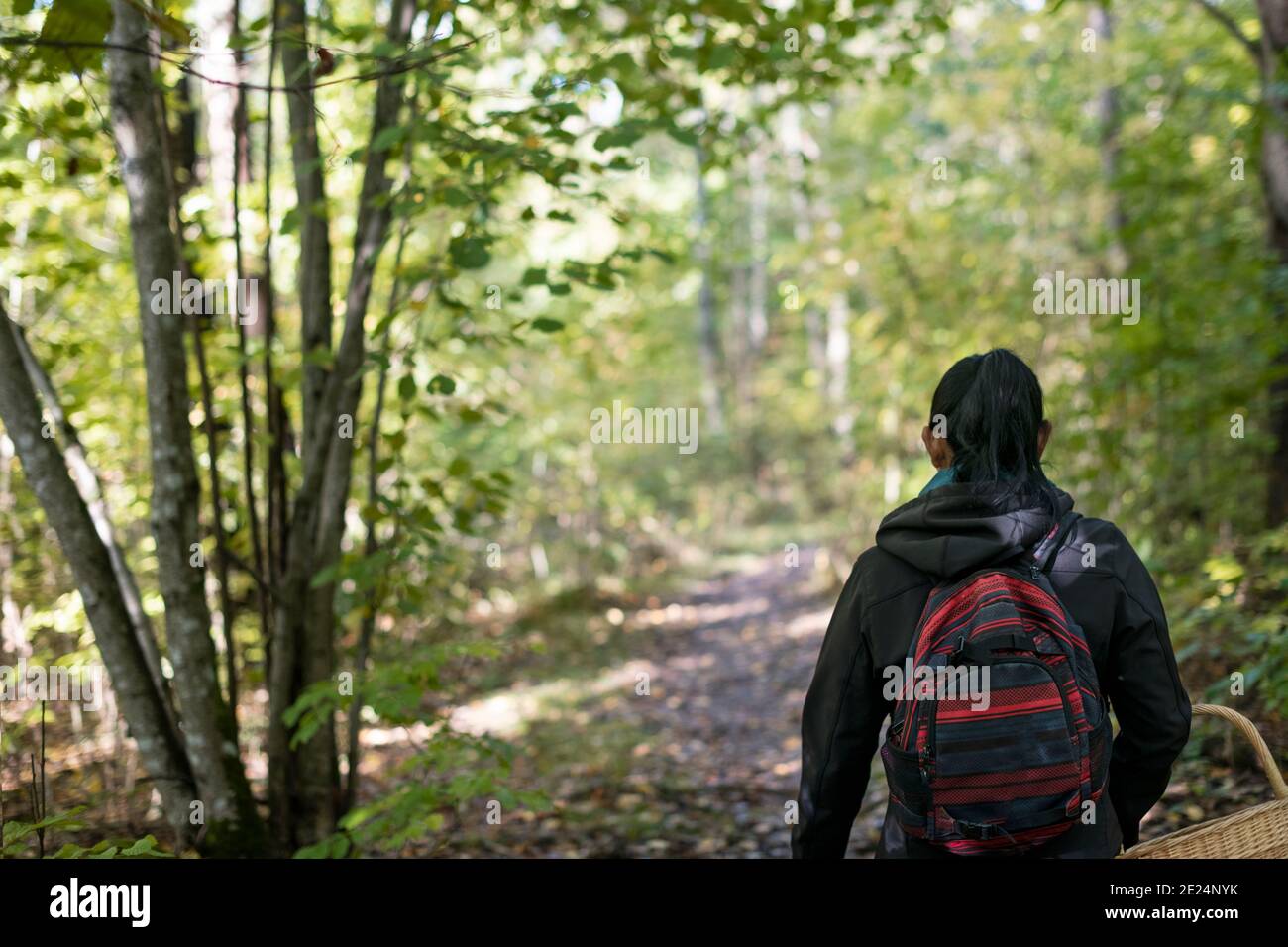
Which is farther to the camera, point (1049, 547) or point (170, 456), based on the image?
point (170, 456)

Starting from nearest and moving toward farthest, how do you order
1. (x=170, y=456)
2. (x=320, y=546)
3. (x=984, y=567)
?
(x=984, y=567) < (x=170, y=456) < (x=320, y=546)

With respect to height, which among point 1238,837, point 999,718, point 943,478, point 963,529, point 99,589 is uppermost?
point 943,478

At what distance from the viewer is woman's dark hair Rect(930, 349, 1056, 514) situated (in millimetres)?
1864

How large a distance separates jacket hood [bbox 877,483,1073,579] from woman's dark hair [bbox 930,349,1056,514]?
34 millimetres

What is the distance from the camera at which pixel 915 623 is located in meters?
1.86

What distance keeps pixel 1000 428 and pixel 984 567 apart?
29 centimetres

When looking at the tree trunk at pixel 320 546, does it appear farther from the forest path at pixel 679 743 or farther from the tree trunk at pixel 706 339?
the tree trunk at pixel 706 339

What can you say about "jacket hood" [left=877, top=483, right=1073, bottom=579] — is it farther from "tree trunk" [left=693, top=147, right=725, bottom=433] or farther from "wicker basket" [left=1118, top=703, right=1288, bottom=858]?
"tree trunk" [left=693, top=147, right=725, bottom=433]

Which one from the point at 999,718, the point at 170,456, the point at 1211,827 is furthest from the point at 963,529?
the point at 170,456

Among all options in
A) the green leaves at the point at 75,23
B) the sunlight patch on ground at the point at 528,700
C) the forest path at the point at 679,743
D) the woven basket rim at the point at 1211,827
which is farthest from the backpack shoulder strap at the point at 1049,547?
the sunlight patch on ground at the point at 528,700

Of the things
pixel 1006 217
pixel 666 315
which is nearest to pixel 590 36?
pixel 1006 217

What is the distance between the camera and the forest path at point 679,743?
4742mm

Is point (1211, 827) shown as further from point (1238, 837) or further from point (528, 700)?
point (528, 700)

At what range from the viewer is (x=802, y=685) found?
303 inches
